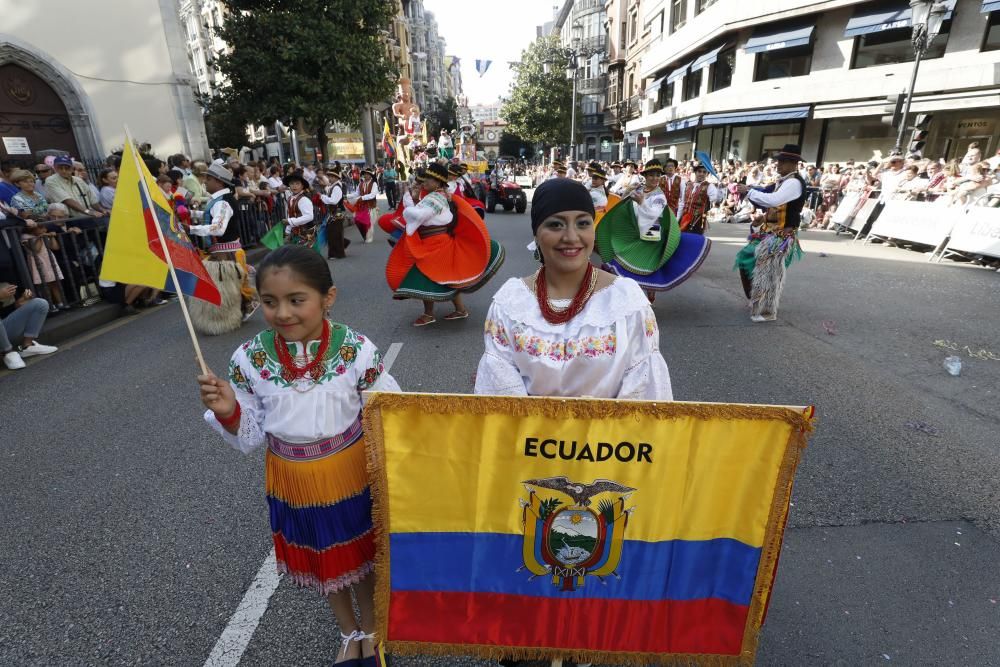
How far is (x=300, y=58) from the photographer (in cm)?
1853

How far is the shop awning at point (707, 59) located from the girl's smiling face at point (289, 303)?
29.8 meters

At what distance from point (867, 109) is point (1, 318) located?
26.0 meters

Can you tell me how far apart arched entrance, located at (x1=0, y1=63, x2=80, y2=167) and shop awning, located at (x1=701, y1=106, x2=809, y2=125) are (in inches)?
1010

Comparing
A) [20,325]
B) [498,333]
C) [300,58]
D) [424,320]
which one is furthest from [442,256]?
[300,58]

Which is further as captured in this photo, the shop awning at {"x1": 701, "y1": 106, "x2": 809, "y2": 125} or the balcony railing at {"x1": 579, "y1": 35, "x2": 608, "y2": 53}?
the balcony railing at {"x1": 579, "y1": 35, "x2": 608, "y2": 53}

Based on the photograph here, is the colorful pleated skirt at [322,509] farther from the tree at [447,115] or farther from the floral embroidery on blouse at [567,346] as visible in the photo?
the tree at [447,115]

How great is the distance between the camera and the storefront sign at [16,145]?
1362 cm

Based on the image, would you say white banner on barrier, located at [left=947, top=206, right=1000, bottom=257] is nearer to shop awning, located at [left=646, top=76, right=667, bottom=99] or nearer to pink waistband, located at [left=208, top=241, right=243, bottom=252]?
pink waistband, located at [left=208, top=241, right=243, bottom=252]

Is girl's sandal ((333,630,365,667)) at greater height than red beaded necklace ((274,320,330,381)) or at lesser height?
lesser

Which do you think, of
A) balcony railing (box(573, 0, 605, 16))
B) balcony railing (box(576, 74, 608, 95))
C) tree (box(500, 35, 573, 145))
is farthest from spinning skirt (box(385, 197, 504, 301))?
balcony railing (box(573, 0, 605, 16))

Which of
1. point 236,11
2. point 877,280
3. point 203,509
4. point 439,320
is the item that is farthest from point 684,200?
point 236,11

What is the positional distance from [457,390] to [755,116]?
2551 cm

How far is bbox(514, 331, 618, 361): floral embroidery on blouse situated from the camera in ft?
6.12

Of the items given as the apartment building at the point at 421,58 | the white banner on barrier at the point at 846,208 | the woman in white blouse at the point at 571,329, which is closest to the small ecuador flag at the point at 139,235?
the woman in white blouse at the point at 571,329
